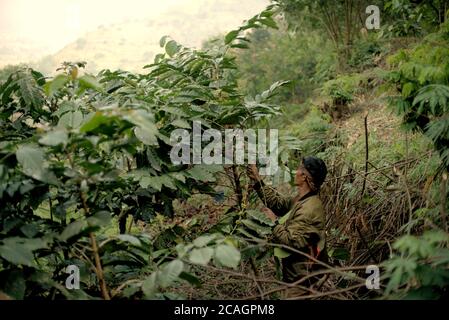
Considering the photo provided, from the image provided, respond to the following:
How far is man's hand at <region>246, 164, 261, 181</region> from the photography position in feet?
10.3

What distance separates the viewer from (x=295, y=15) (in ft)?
35.6

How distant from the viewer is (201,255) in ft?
6.18

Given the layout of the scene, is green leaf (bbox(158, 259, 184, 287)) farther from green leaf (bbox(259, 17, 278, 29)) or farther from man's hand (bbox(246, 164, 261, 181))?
green leaf (bbox(259, 17, 278, 29))

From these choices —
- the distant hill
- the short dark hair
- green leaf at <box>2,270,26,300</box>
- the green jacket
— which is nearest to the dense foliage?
green leaf at <box>2,270,26,300</box>

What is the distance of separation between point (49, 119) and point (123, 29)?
6257cm

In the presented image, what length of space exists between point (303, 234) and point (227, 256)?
3.30 ft

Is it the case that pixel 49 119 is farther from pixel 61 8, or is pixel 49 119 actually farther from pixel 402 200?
pixel 61 8

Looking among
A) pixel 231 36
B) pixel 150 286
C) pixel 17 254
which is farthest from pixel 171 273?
pixel 231 36

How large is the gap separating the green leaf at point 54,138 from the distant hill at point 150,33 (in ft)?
135

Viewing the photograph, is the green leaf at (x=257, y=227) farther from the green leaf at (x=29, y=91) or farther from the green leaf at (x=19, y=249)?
the green leaf at (x=29, y=91)

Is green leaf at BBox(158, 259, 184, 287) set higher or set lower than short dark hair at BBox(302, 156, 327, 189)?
lower

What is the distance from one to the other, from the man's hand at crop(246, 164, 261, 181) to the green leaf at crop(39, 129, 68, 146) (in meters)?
1.63

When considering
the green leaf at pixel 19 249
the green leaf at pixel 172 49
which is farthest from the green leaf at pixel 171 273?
the green leaf at pixel 172 49

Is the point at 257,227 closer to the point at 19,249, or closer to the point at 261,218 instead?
the point at 261,218
